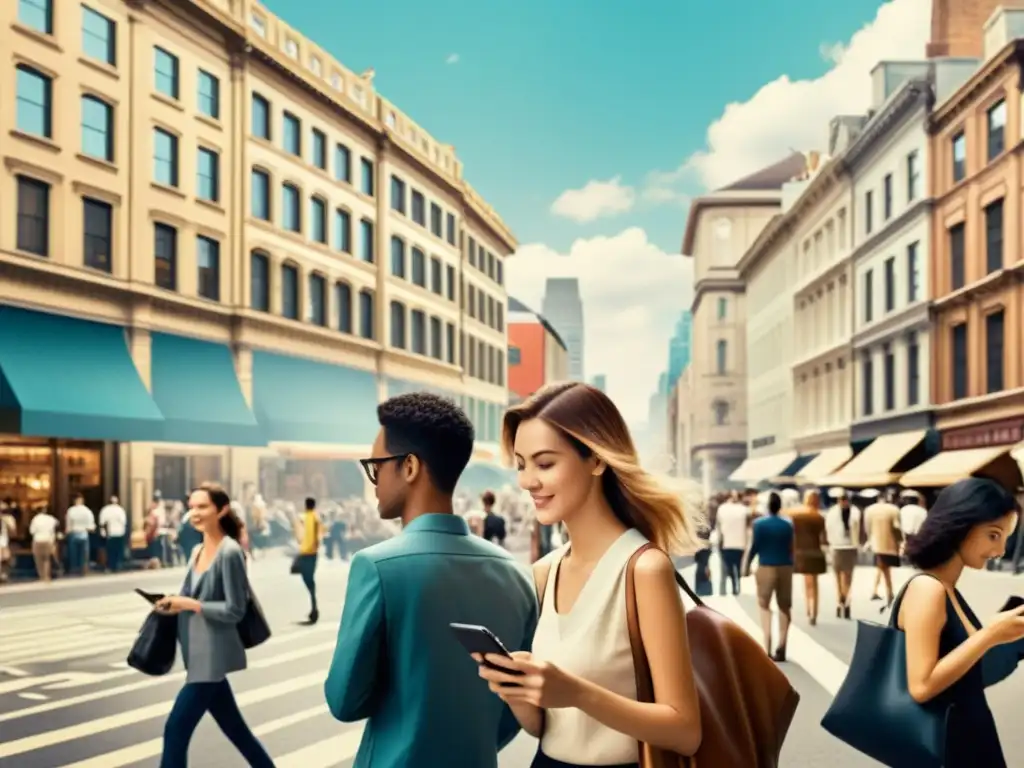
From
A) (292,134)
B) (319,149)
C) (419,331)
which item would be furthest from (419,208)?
(292,134)

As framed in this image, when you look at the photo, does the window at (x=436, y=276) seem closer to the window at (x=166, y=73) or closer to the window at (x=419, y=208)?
the window at (x=419, y=208)

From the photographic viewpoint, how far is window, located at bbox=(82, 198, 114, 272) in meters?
23.2

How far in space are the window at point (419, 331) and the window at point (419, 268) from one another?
3.03ft

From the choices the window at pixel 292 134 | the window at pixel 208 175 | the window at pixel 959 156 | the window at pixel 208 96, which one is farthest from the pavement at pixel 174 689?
the window at pixel 959 156

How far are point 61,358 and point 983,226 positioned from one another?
22.2 meters

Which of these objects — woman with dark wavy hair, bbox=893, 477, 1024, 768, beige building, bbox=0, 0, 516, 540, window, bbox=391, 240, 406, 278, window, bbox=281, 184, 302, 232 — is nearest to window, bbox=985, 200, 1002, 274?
beige building, bbox=0, 0, 516, 540

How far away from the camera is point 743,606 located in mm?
17688

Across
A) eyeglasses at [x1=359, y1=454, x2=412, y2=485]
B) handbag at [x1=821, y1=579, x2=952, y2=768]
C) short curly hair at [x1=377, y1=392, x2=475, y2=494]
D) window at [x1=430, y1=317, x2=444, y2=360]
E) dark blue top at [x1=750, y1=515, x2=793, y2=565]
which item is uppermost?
window at [x1=430, y1=317, x2=444, y2=360]

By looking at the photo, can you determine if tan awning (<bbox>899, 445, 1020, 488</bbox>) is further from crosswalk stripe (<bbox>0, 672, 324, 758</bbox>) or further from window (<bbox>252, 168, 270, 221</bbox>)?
crosswalk stripe (<bbox>0, 672, 324, 758</bbox>)

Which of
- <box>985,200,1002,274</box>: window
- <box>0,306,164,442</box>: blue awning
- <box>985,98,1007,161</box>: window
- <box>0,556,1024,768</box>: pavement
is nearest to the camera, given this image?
<box>0,556,1024,768</box>: pavement

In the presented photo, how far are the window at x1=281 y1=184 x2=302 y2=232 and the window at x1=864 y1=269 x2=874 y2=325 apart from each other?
1948cm

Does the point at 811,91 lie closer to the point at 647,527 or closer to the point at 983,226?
the point at 983,226

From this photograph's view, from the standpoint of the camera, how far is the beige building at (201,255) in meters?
21.3

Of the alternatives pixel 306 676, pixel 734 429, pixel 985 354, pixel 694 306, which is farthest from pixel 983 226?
pixel 694 306
